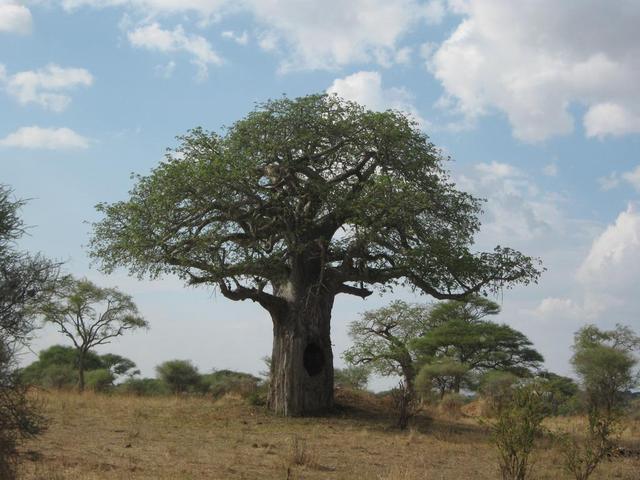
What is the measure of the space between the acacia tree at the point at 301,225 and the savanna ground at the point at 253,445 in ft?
6.46

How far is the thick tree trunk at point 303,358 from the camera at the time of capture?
17.5 m

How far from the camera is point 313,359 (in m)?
18.2

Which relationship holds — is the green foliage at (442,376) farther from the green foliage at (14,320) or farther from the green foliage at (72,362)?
the green foliage at (14,320)

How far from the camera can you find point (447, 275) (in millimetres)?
17156

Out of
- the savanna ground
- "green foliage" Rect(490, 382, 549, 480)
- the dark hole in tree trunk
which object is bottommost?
the savanna ground

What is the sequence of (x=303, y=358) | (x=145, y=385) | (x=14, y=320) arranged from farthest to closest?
1. (x=145, y=385)
2. (x=303, y=358)
3. (x=14, y=320)

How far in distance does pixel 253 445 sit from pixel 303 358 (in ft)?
16.3

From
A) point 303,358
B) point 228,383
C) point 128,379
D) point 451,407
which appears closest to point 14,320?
point 303,358

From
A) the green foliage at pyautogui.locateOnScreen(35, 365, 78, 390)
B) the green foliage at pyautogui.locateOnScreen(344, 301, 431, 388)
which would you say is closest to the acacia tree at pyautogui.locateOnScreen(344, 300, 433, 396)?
the green foliage at pyautogui.locateOnScreen(344, 301, 431, 388)

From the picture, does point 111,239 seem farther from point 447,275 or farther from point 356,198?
point 447,275

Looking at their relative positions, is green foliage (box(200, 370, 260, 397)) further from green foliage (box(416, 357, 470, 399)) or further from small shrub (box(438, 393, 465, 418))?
green foliage (box(416, 357, 470, 399))

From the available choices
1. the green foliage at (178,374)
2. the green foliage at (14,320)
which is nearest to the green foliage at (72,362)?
the green foliage at (178,374)

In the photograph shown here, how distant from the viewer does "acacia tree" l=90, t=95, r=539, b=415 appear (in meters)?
16.4

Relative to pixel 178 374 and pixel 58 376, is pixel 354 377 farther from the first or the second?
pixel 58 376
